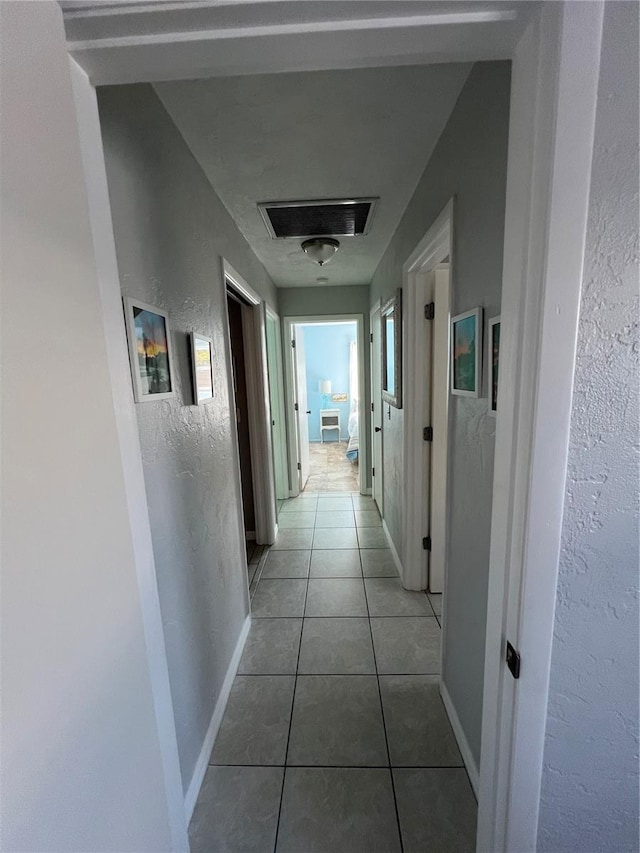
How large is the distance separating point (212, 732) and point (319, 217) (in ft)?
8.42

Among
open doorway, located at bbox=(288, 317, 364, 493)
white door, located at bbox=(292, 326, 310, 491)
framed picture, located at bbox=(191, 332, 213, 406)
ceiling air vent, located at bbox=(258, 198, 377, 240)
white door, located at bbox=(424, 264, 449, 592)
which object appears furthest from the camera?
open doorway, located at bbox=(288, 317, 364, 493)

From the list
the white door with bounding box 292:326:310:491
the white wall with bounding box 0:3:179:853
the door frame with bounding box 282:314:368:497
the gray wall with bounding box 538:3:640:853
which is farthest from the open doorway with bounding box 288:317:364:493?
the white wall with bounding box 0:3:179:853

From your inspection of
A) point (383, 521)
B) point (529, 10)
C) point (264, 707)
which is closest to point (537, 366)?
point (529, 10)

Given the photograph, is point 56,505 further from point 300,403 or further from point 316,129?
point 300,403

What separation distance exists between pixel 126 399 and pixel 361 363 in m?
3.31

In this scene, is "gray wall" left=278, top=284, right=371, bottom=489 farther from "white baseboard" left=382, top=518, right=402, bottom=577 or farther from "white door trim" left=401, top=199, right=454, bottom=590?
"white door trim" left=401, top=199, right=454, bottom=590

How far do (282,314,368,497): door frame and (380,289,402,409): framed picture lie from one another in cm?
91

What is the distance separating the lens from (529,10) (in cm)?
54

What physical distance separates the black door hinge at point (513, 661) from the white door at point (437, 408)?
1.27 meters

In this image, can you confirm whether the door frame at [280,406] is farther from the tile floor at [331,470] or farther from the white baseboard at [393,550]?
the white baseboard at [393,550]

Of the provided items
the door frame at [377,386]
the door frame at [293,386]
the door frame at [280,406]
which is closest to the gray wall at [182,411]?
the door frame at [377,386]

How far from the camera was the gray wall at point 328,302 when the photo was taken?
12.3 feet

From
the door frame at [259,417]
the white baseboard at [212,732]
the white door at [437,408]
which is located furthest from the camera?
the door frame at [259,417]

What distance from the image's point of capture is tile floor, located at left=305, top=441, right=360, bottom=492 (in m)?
4.43
